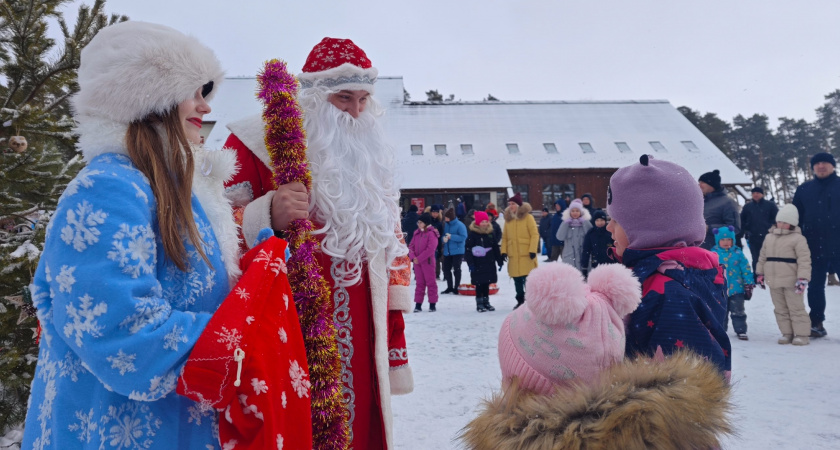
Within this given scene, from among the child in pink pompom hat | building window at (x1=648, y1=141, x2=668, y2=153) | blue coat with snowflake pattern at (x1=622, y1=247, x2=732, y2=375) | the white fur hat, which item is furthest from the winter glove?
building window at (x1=648, y1=141, x2=668, y2=153)

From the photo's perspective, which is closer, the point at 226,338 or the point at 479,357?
the point at 226,338

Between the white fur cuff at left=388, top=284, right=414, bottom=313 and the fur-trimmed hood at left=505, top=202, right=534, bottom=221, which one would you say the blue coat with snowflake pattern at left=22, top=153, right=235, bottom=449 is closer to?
the white fur cuff at left=388, top=284, right=414, bottom=313

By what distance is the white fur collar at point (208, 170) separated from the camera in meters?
1.25

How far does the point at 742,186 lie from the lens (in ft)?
86.1

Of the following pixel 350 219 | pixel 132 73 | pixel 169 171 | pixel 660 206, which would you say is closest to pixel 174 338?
pixel 169 171

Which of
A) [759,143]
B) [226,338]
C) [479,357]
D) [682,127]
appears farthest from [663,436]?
[759,143]

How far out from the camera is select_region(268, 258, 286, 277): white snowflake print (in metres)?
1.32

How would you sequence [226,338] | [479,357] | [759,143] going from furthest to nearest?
[759,143]
[479,357]
[226,338]

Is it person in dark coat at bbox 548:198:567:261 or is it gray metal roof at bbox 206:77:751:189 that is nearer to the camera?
person in dark coat at bbox 548:198:567:261

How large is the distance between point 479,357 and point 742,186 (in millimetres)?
25439

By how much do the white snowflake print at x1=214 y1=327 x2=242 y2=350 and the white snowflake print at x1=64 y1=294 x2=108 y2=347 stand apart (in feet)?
0.72

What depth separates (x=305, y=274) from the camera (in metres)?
1.89

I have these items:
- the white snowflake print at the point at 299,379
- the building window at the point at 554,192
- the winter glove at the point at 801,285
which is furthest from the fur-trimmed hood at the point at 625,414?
the building window at the point at 554,192

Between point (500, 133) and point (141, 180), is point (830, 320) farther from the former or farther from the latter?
point (500, 133)
